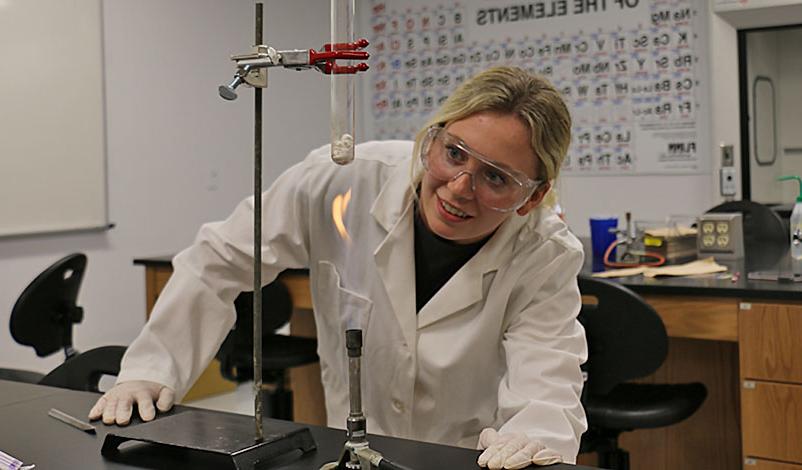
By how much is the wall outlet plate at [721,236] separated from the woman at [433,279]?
1.55m

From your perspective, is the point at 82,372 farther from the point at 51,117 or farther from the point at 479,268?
the point at 51,117

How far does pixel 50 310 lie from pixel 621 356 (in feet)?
5.45

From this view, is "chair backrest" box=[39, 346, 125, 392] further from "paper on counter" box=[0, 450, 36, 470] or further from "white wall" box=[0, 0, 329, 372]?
"white wall" box=[0, 0, 329, 372]

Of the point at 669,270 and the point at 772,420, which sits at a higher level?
the point at 669,270

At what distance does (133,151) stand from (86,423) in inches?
130

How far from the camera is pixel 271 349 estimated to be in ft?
9.57

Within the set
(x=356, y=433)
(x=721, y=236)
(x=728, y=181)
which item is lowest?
(x=356, y=433)

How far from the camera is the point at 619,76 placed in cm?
514

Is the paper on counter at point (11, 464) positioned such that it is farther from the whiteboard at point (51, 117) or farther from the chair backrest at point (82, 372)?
the whiteboard at point (51, 117)

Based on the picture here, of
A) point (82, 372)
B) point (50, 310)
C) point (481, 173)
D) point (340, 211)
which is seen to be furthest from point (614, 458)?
point (50, 310)

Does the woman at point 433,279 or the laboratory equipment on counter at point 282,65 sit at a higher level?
the laboratory equipment on counter at point 282,65

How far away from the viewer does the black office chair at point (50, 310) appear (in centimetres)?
271

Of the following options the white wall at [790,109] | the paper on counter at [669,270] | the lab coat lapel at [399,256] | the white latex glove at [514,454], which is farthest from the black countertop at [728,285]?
the white wall at [790,109]

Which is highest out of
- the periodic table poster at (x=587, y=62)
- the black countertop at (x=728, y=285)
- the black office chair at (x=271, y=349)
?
the periodic table poster at (x=587, y=62)
